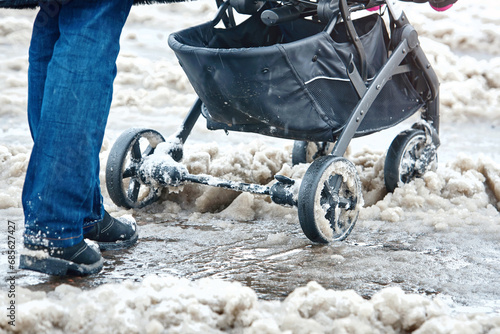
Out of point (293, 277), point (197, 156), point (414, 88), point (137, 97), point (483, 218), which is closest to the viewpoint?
point (293, 277)

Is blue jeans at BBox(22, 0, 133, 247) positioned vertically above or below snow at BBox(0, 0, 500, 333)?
above

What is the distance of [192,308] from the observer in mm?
1430

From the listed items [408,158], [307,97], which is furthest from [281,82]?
[408,158]

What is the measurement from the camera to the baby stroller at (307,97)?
2160mm

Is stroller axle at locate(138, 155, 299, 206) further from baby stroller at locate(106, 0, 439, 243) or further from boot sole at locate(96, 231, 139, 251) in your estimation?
boot sole at locate(96, 231, 139, 251)

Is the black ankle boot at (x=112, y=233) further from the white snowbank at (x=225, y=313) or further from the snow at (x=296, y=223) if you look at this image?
the white snowbank at (x=225, y=313)

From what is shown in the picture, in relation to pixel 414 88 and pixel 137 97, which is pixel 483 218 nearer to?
pixel 414 88

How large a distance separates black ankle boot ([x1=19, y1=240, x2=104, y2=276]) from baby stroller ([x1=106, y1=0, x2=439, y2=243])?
0.73 meters

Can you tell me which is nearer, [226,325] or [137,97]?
[226,325]

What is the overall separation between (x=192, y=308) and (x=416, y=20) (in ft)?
18.3

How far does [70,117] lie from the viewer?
1739 mm

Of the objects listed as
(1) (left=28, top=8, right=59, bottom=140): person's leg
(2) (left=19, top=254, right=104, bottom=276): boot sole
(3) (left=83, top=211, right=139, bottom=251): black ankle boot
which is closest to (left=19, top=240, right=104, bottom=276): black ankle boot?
(2) (left=19, top=254, right=104, bottom=276): boot sole

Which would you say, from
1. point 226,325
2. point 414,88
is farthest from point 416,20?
point 226,325

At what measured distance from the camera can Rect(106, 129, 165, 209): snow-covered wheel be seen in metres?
2.56
